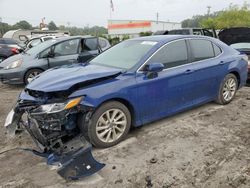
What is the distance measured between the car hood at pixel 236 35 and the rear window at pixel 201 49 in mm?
5483

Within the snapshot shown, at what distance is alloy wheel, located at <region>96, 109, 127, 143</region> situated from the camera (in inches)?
161

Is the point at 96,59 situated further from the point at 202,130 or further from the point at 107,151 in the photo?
the point at 202,130

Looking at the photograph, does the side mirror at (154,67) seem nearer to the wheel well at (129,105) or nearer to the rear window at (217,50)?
the wheel well at (129,105)

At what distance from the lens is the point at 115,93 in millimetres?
4109

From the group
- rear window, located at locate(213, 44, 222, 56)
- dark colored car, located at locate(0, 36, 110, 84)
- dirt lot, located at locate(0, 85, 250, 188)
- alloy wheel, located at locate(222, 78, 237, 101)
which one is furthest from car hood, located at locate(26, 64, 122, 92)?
dark colored car, located at locate(0, 36, 110, 84)

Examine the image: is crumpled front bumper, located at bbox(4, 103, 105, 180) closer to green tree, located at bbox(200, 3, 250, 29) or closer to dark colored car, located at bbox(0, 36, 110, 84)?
dark colored car, located at bbox(0, 36, 110, 84)

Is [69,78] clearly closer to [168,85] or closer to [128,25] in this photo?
[168,85]

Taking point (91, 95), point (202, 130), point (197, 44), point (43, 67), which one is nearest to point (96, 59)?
point (91, 95)

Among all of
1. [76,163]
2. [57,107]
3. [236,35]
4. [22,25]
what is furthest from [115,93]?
[22,25]

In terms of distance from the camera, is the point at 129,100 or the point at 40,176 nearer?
the point at 40,176

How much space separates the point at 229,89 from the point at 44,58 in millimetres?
5365

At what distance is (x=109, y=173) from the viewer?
3.54 metres

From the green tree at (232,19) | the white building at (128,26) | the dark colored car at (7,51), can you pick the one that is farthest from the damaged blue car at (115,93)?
the white building at (128,26)

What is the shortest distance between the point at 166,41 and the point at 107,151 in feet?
7.15
